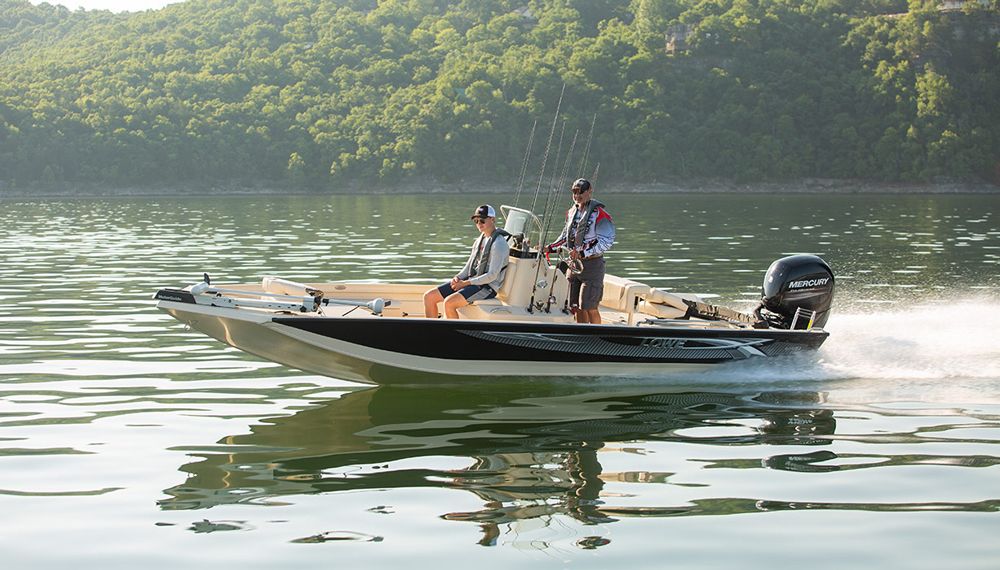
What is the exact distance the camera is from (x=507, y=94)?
12344 centimetres

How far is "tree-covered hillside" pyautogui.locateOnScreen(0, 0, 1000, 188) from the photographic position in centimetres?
11175

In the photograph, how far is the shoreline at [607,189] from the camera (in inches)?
4092

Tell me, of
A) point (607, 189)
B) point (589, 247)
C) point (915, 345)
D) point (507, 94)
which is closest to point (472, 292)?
point (589, 247)

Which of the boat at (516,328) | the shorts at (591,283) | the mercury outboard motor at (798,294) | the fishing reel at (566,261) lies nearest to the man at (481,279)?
the boat at (516,328)

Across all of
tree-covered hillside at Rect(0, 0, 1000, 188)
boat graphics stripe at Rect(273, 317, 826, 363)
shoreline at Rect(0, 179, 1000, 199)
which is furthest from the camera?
tree-covered hillside at Rect(0, 0, 1000, 188)

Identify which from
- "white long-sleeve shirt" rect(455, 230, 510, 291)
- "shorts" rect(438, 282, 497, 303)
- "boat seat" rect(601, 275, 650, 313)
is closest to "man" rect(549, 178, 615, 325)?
"white long-sleeve shirt" rect(455, 230, 510, 291)

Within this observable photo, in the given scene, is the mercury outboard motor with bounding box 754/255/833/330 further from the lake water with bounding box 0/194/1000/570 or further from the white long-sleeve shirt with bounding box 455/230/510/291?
the white long-sleeve shirt with bounding box 455/230/510/291

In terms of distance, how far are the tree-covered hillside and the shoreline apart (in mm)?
1221

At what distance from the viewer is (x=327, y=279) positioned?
20156 mm

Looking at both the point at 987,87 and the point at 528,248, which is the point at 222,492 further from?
the point at 987,87

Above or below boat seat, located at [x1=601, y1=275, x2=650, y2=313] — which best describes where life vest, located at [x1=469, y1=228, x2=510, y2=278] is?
above

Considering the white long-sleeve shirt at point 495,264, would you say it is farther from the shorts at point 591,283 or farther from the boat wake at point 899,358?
the boat wake at point 899,358

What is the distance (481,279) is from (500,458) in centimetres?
276

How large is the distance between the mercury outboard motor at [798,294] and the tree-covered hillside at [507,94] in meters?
96.7
